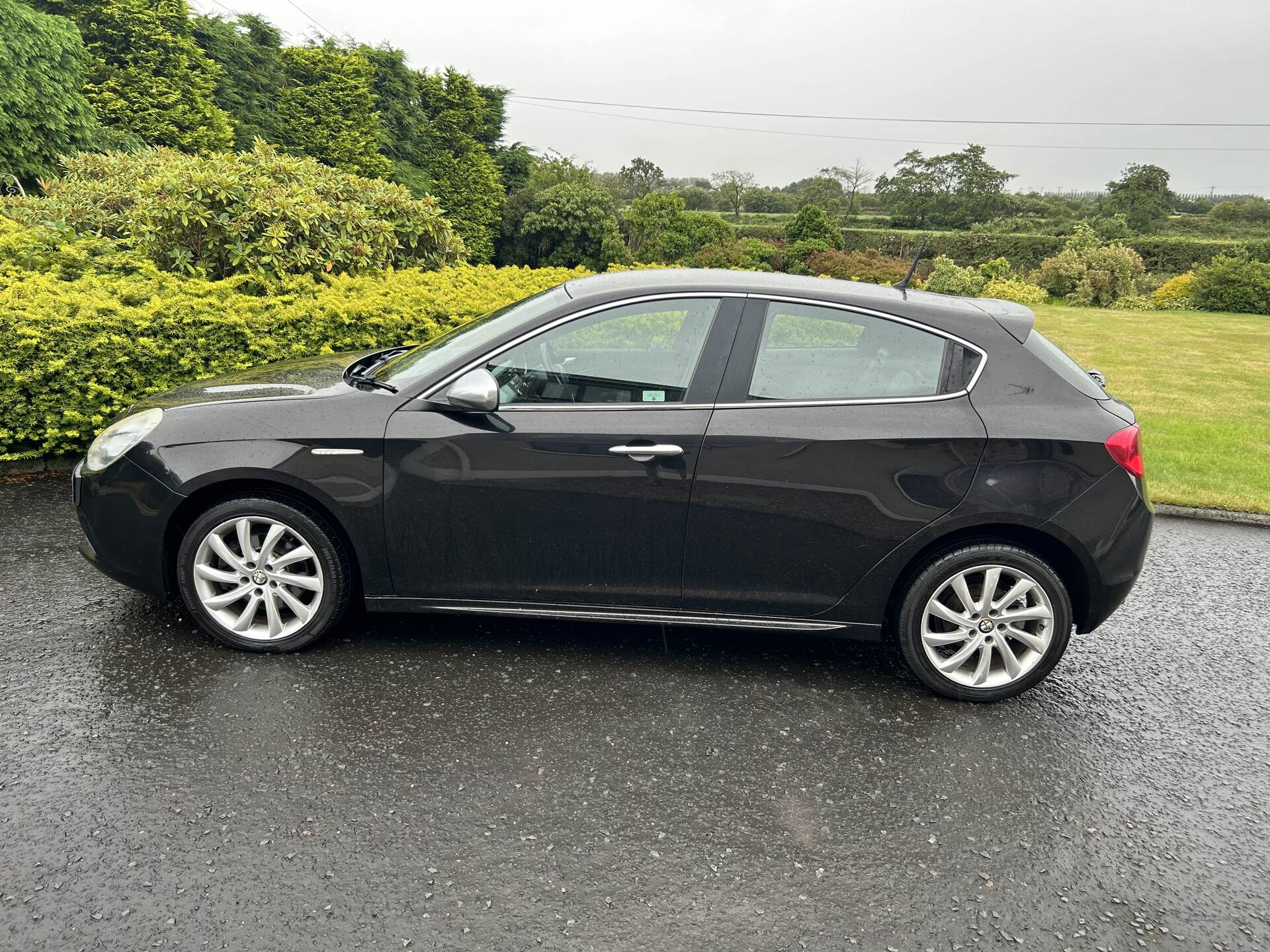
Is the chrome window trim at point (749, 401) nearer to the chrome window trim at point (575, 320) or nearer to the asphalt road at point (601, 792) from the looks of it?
the chrome window trim at point (575, 320)

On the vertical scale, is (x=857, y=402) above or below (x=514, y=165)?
below

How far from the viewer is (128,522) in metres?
3.78

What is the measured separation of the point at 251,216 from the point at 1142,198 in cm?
5230

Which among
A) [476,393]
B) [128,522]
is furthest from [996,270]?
[128,522]

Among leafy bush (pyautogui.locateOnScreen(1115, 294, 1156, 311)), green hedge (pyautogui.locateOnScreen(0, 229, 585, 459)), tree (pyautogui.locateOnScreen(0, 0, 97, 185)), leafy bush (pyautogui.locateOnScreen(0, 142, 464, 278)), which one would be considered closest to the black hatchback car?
green hedge (pyautogui.locateOnScreen(0, 229, 585, 459))

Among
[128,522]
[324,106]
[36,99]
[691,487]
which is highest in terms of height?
[324,106]

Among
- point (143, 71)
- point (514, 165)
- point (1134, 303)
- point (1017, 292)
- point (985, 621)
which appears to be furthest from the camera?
point (514, 165)

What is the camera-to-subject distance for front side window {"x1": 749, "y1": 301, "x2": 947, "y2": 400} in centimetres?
368

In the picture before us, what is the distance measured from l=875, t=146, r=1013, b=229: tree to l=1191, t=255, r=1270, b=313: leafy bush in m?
32.0

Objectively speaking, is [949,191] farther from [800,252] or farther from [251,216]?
[251,216]

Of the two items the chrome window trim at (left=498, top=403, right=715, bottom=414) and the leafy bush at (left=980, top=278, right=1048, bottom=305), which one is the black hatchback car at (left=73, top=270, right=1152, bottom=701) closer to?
the chrome window trim at (left=498, top=403, right=715, bottom=414)

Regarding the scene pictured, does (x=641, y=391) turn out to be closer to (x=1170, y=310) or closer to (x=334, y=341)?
(x=334, y=341)

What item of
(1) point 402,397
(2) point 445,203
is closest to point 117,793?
(1) point 402,397

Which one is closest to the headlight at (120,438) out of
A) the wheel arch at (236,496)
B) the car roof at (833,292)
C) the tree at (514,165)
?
the wheel arch at (236,496)
